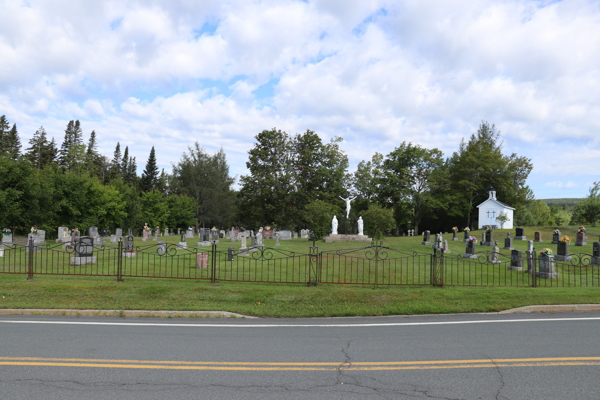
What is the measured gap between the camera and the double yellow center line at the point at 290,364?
18.0 ft

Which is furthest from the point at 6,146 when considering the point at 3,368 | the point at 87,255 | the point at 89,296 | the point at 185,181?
the point at 3,368

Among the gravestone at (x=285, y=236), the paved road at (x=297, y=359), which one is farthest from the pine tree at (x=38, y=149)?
the paved road at (x=297, y=359)

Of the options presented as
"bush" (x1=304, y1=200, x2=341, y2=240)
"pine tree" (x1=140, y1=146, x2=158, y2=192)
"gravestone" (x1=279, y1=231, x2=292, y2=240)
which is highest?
"pine tree" (x1=140, y1=146, x2=158, y2=192)

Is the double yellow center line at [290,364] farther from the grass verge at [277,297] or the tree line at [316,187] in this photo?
the tree line at [316,187]

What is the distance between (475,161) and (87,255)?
52.8 meters

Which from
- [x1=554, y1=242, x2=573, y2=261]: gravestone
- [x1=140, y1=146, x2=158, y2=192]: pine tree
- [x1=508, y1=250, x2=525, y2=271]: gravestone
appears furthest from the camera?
[x1=140, y1=146, x2=158, y2=192]: pine tree

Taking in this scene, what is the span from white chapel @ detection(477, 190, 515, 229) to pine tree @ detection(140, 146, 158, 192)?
54159 mm

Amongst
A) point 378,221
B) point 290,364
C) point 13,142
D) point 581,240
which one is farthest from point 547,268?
point 13,142

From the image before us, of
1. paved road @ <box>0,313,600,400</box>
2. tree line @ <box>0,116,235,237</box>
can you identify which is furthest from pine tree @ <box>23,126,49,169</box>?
paved road @ <box>0,313,600,400</box>

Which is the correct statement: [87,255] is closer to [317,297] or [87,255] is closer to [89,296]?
[89,296]

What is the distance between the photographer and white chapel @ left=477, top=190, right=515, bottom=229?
5191cm

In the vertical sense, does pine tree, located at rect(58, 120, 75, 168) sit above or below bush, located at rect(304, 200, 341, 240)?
above

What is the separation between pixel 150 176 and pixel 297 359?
77181 mm

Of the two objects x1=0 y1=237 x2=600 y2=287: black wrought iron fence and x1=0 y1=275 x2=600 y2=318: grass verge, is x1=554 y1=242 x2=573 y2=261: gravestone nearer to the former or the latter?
x1=0 y1=237 x2=600 y2=287: black wrought iron fence
